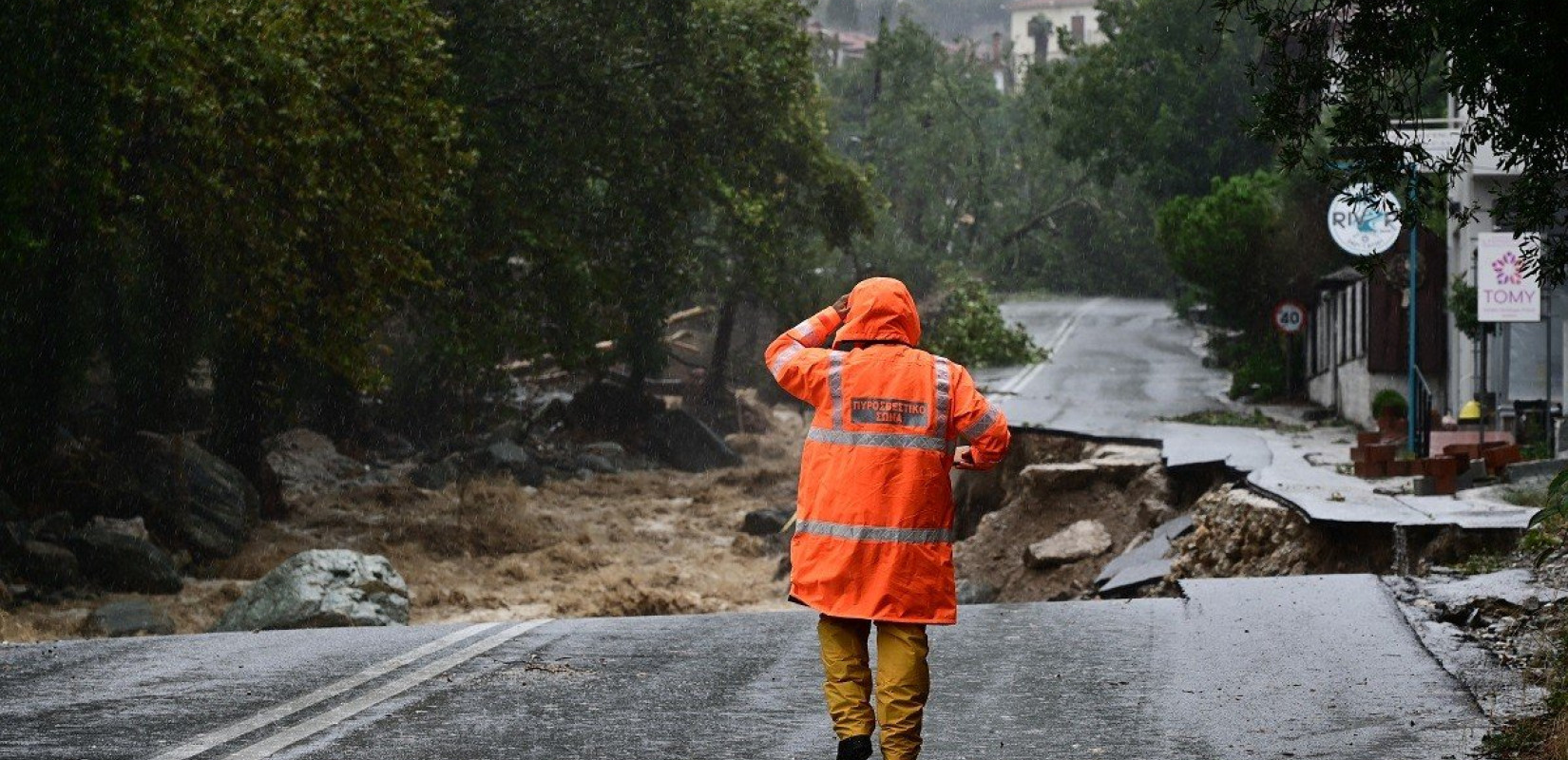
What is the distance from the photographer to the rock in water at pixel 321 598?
14.4m

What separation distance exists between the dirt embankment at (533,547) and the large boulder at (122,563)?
0.93ft

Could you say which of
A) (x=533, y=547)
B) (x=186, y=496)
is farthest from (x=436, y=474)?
(x=186, y=496)

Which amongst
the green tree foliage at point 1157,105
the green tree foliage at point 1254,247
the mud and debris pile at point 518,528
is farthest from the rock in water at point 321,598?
the green tree foliage at point 1157,105

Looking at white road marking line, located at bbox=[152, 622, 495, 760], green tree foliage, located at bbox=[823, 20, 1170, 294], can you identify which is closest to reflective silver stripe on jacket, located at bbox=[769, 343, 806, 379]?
white road marking line, located at bbox=[152, 622, 495, 760]

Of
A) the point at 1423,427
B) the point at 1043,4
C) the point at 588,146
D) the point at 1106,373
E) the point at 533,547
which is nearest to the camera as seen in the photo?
the point at 1423,427

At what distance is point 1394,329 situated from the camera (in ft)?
95.9

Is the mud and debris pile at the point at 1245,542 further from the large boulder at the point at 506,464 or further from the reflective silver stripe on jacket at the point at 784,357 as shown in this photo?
the large boulder at the point at 506,464

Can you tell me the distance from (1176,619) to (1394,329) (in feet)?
69.6

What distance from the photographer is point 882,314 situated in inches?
227

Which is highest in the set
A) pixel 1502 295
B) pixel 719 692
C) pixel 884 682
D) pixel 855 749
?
pixel 1502 295

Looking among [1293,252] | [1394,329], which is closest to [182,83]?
[1394,329]

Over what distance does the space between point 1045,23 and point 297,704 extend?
13069cm

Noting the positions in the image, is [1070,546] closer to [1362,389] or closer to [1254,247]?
[1362,389]

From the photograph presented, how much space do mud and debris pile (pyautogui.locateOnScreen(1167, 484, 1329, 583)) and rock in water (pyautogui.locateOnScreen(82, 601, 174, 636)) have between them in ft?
31.0
